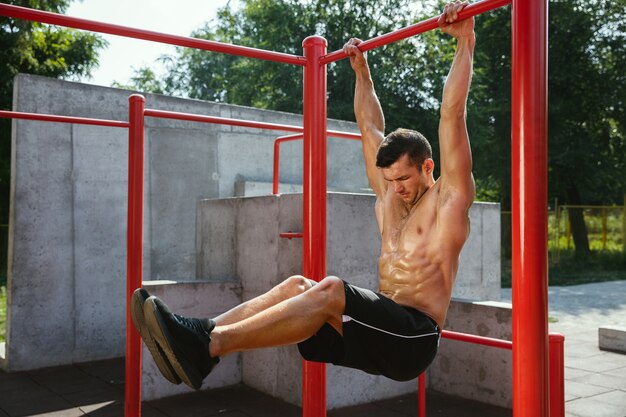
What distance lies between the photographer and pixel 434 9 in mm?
17172

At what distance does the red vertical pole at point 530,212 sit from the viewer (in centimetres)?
174

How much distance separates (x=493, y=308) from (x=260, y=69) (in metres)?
14.1

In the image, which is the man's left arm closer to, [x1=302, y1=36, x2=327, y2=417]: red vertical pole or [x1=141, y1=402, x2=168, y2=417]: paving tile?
[x1=302, y1=36, x2=327, y2=417]: red vertical pole

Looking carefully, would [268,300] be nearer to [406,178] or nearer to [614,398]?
[406,178]

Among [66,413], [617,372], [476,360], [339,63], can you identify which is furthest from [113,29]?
[339,63]

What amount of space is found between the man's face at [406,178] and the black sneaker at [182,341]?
0.89 m

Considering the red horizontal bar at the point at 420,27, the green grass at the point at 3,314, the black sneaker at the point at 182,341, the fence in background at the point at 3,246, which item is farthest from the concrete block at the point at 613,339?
the fence in background at the point at 3,246

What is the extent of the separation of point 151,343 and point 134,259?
1.13m

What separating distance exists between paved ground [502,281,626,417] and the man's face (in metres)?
2.32

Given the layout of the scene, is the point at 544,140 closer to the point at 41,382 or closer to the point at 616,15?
the point at 41,382

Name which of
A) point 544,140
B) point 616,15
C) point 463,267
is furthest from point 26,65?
point 616,15

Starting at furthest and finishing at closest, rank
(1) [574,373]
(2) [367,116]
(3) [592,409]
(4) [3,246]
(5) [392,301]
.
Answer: (4) [3,246], (1) [574,373], (3) [592,409], (2) [367,116], (5) [392,301]

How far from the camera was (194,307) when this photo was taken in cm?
457

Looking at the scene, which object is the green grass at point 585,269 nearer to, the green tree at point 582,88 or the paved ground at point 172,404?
the green tree at point 582,88
